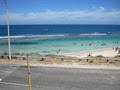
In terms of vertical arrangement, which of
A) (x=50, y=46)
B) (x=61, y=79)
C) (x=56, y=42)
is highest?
(x=56, y=42)

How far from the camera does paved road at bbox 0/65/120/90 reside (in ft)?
32.2

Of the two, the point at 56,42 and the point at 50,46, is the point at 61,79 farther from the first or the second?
the point at 56,42

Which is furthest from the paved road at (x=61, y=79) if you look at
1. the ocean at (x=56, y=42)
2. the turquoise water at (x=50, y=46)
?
the turquoise water at (x=50, y=46)

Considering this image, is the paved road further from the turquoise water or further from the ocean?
the turquoise water

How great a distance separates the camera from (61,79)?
36.5 feet

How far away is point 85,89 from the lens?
9.41 meters

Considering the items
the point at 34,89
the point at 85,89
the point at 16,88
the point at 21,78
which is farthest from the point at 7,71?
the point at 85,89

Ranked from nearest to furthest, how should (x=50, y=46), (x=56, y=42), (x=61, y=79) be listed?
(x=61, y=79)
(x=50, y=46)
(x=56, y=42)

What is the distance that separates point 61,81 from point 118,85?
390 centimetres

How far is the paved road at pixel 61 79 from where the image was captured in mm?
9820

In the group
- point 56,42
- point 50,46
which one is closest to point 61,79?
point 50,46

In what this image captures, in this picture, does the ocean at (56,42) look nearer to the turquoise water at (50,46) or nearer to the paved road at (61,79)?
the turquoise water at (50,46)

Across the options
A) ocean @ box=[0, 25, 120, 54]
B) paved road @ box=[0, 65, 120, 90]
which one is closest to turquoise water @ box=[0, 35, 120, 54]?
ocean @ box=[0, 25, 120, 54]

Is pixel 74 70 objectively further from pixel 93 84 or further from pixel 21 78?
pixel 21 78
